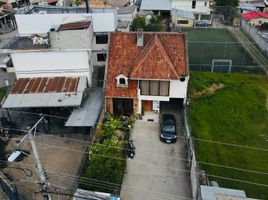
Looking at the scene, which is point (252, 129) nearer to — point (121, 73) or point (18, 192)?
point (121, 73)

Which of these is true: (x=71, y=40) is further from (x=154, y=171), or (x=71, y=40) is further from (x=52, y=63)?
(x=154, y=171)

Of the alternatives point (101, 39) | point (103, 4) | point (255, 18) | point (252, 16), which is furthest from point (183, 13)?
point (101, 39)

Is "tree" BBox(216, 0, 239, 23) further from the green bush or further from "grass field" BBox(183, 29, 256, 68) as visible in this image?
the green bush

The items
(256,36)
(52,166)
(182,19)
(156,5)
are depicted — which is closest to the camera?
(52,166)

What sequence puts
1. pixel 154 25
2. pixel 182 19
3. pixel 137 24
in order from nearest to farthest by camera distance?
pixel 137 24 → pixel 154 25 → pixel 182 19

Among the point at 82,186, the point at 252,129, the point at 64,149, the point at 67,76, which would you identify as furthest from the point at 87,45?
the point at 252,129

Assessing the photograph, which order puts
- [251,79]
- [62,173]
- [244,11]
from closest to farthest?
[62,173], [251,79], [244,11]
